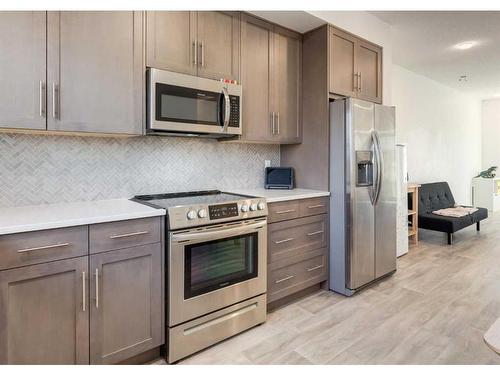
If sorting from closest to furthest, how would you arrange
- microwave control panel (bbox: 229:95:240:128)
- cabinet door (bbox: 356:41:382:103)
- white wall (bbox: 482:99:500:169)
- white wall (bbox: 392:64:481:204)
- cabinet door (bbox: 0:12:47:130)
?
cabinet door (bbox: 0:12:47:130)
microwave control panel (bbox: 229:95:240:128)
cabinet door (bbox: 356:41:382:103)
white wall (bbox: 392:64:481:204)
white wall (bbox: 482:99:500:169)

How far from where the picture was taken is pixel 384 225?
3.19 meters

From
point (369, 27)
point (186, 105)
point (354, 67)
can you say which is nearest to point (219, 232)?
point (186, 105)

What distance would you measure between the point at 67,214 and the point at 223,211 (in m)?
0.90

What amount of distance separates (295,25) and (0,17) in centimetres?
218

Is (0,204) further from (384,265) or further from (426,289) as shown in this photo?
(426,289)

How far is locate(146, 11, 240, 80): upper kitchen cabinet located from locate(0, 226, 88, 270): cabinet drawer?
1211mm

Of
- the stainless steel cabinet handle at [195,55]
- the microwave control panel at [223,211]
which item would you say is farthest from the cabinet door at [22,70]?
the microwave control panel at [223,211]

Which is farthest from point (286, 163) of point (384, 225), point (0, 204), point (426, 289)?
point (0, 204)

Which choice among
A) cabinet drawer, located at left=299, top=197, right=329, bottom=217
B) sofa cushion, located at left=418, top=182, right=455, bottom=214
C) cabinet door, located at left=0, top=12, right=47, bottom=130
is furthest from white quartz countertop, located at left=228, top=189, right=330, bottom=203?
sofa cushion, located at left=418, top=182, right=455, bottom=214

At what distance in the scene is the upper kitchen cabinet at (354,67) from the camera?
2.96 m

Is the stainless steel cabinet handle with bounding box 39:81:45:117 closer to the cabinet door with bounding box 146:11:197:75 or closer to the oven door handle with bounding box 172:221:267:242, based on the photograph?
the cabinet door with bounding box 146:11:197:75

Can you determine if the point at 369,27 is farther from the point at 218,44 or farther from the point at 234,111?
the point at 234,111

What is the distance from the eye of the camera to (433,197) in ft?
17.5

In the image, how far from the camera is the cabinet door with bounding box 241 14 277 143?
2.72 m
